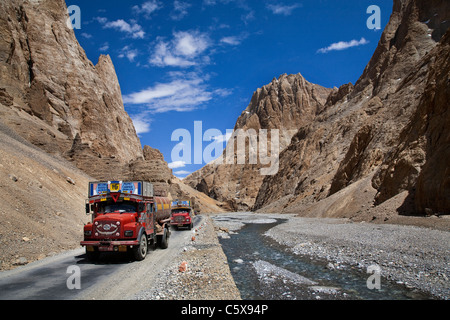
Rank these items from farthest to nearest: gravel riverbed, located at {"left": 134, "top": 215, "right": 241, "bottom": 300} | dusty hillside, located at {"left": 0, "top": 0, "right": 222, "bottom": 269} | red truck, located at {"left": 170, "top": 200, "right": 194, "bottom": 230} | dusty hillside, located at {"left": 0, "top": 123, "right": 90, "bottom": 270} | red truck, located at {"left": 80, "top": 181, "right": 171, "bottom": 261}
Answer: red truck, located at {"left": 170, "top": 200, "right": 194, "bottom": 230} < dusty hillside, located at {"left": 0, "top": 0, "right": 222, "bottom": 269} < dusty hillside, located at {"left": 0, "top": 123, "right": 90, "bottom": 270} < red truck, located at {"left": 80, "top": 181, "right": 171, "bottom": 261} < gravel riverbed, located at {"left": 134, "top": 215, "right": 241, "bottom": 300}

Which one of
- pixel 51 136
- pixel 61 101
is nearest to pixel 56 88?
pixel 61 101

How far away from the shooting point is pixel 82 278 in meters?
9.24

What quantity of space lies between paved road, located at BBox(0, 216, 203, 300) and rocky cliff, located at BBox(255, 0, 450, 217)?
20729mm

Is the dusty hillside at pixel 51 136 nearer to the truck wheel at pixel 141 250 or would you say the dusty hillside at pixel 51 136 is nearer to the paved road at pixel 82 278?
the paved road at pixel 82 278

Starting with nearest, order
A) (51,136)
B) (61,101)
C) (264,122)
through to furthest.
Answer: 1. (51,136)
2. (61,101)
3. (264,122)

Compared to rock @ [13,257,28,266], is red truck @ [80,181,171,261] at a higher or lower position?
higher

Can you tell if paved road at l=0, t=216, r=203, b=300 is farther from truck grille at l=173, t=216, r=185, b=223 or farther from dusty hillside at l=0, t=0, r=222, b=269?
truck grille at l=173, t=216, r=185, b=223

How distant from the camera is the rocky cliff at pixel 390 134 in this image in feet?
84.7

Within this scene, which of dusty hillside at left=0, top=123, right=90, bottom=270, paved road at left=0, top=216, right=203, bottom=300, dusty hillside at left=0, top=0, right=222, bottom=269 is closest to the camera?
paved road at left=0, top=216, right=203, bottom=300

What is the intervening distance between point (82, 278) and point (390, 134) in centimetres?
4843

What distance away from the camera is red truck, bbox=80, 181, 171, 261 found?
1164 centimetres

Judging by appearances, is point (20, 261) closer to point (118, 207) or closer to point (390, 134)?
point (118, 207)

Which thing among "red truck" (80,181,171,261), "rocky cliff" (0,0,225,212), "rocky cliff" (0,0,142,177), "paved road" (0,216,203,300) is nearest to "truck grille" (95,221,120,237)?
"red truck" (80,181,171,261)

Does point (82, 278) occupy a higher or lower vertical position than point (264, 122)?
lower
